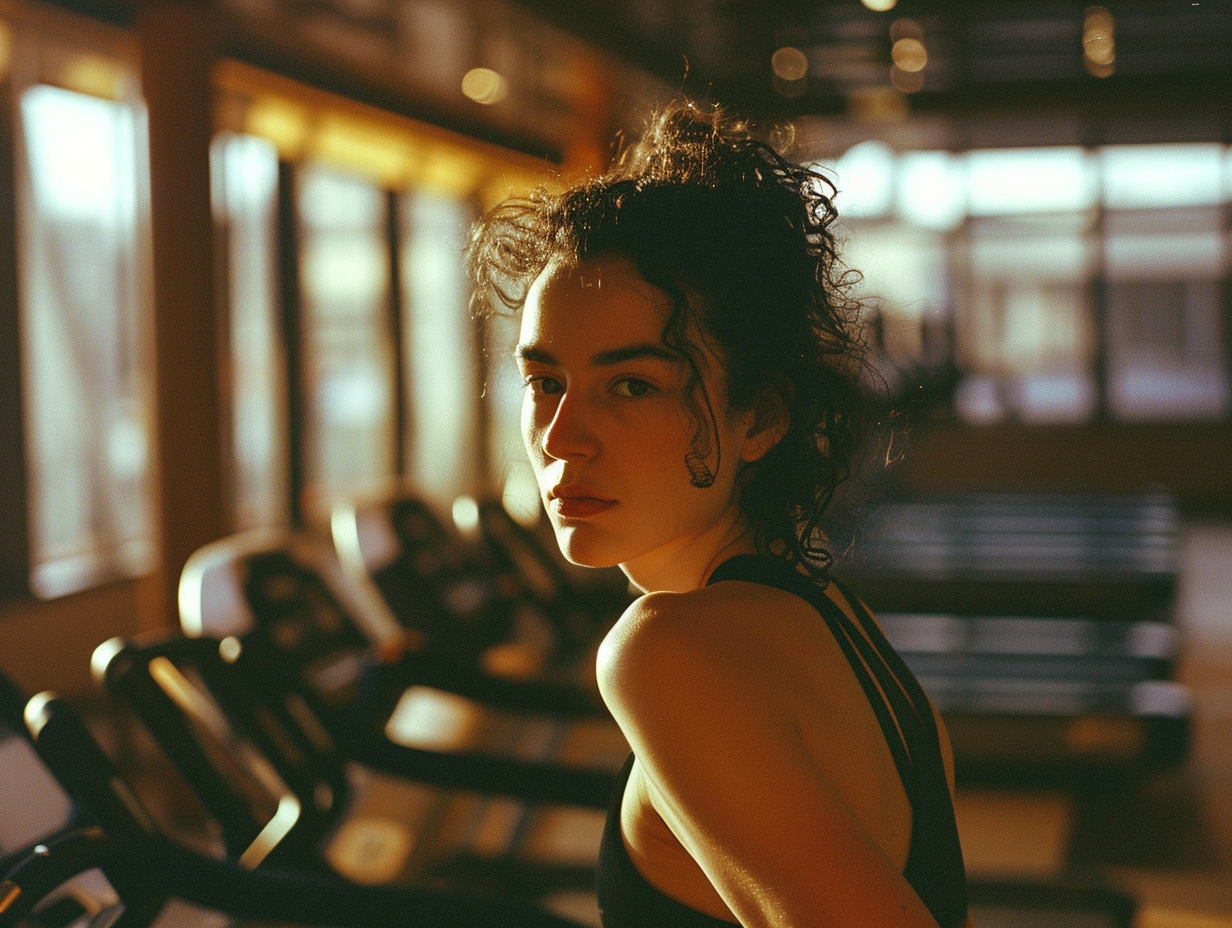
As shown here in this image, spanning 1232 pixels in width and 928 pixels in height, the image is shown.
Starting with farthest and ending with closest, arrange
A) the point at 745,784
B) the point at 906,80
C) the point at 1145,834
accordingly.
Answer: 1. the point at 906,80
2. the point at 1145,834
3. the point at 745,784

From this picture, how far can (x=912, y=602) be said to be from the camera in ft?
18.2

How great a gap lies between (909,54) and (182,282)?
19.4 ft

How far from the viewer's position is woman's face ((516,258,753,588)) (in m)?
0.85

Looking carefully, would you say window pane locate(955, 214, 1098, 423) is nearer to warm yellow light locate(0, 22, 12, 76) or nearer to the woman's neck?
warm yellow light locate(0, 22, 12, 76)

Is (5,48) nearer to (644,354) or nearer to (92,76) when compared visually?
(92,76)

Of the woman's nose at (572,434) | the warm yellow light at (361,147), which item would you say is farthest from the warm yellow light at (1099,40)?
the woman's nose at (572,434)

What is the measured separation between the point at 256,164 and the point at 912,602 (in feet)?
13.9

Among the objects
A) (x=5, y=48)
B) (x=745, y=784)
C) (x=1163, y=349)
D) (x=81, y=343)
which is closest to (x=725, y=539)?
(x=745, y=784)

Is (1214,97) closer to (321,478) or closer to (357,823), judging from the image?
(321,478)

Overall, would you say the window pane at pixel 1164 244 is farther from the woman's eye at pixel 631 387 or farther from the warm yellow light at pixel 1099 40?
the woman's eye at pixel 631 387

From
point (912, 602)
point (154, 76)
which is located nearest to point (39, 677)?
point (154, 76)

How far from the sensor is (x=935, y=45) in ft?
26.9

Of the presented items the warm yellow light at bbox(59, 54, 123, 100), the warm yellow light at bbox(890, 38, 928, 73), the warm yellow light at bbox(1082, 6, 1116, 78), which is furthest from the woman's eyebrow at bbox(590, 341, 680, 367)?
the warm yellow light at bbox(890, 38, 928, 73)

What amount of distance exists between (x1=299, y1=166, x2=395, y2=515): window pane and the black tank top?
6551 millimetres
